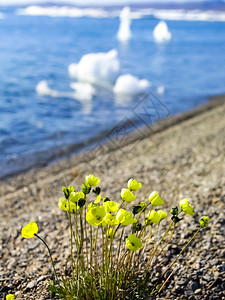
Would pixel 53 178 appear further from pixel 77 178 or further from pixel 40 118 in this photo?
pixel 40 118

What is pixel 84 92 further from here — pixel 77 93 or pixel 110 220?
pixel 110 220

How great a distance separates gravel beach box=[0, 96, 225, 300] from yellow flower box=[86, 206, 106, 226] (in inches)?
40.4

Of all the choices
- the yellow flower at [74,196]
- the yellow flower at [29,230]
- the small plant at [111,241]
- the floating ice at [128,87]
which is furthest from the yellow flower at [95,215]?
the floating ice at [128,87]

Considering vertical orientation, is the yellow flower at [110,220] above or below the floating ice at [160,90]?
below

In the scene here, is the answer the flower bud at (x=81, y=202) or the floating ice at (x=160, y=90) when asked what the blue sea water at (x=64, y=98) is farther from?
the flower bud at (x=81, y=202)

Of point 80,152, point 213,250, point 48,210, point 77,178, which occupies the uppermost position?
point 80,152

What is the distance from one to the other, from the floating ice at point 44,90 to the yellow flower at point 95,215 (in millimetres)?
13520

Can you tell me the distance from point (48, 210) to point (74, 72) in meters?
16.7

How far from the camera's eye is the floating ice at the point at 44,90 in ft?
50.0

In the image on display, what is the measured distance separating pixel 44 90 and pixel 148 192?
512 inches

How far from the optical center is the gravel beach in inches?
97.7

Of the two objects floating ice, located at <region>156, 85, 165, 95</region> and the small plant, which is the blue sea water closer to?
floating ice, located at <region>156, 85, 165, 95</region>

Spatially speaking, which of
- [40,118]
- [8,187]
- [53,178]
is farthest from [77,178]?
[40,118]

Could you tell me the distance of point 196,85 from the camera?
55.9 feet
